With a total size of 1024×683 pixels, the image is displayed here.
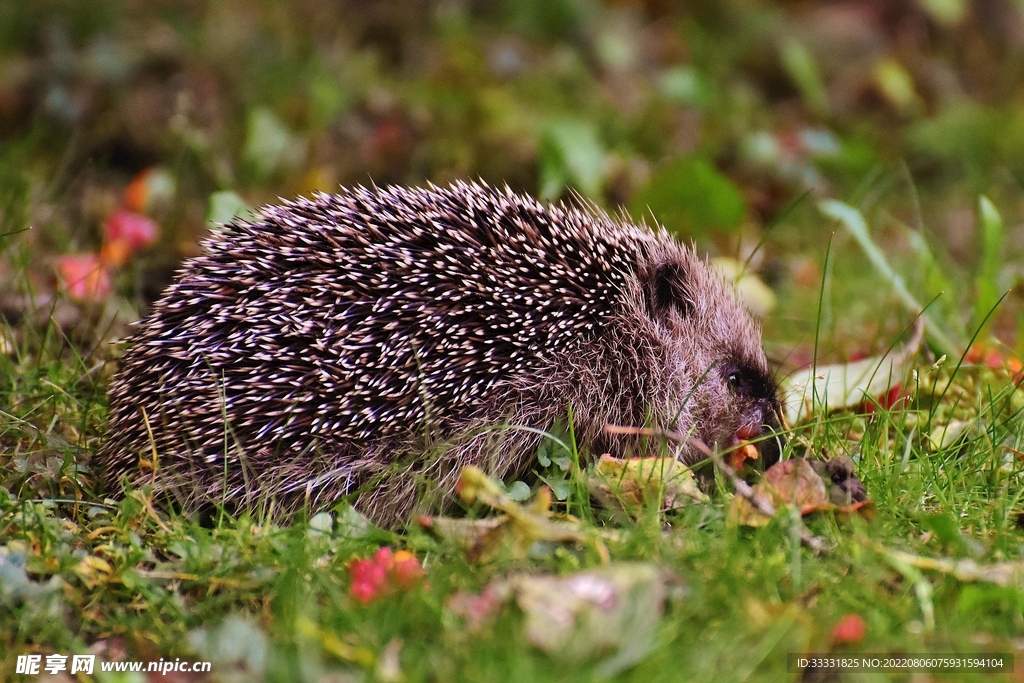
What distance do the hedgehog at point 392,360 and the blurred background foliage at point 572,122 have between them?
169cm

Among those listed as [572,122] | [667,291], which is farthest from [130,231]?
[667,291]

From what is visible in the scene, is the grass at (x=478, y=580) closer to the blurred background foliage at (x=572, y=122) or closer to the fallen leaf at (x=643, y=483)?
the fallen leaf at (x=643, y=483)

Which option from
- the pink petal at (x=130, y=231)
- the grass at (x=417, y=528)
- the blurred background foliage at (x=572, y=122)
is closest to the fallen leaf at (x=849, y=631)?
the grass at (x=417, y=528)

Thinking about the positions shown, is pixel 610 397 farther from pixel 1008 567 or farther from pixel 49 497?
pixel 49 497

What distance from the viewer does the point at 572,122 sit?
9.23 metres

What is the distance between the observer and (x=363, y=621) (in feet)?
11.7

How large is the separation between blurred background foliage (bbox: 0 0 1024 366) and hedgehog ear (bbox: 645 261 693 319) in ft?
4.64

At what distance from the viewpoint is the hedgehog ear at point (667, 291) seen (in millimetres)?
5438

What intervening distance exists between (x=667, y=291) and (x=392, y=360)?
5.36ft

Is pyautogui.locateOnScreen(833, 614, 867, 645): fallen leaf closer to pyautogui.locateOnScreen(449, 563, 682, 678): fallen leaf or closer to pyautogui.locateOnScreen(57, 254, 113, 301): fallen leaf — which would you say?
pyautogui.locateOnScreen(449, 563, 682, 678): fallen leaf

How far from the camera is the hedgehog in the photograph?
15.0ft

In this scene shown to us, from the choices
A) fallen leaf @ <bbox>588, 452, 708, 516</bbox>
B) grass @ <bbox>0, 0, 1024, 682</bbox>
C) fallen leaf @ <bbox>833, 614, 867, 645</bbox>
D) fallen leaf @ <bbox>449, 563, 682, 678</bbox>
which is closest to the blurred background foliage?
grass @ <bbox>0, 0, 1024, 682</bbox>

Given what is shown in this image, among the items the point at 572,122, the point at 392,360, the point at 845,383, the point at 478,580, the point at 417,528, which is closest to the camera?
the point at 478,580

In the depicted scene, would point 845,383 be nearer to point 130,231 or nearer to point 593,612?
point 593,612
